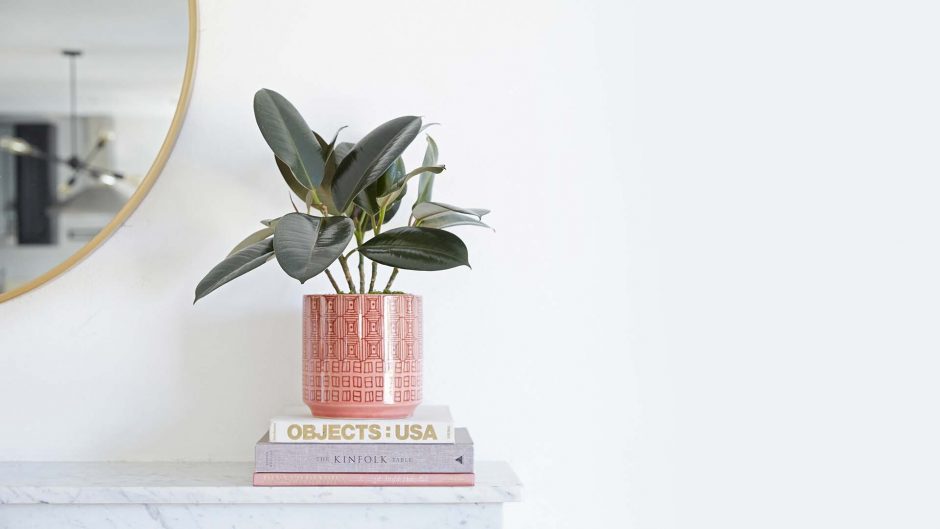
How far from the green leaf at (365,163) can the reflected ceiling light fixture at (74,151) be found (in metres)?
0.45

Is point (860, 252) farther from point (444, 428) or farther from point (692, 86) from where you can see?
point (444, 428)

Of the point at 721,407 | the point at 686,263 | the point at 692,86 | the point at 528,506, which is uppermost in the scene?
the point at 692,86

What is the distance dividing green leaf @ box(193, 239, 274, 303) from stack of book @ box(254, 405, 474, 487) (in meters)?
0.18

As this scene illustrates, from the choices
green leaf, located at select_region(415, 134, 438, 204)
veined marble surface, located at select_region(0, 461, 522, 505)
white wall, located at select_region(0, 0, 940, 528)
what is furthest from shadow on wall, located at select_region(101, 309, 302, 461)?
green leaf, located at select_region(415, 134, 438, 204)

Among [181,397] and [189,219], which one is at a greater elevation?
[189,219]

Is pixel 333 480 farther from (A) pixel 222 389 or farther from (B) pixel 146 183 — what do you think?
(B) pixel 146 183

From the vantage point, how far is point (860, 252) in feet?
4.70

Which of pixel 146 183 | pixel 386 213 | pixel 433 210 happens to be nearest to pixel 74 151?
pixel 146 183

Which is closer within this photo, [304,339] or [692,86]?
[304,339]

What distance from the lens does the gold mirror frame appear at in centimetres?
137

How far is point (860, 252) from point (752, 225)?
175 mm

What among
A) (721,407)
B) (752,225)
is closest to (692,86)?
(752,225)

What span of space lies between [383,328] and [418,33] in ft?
1.63

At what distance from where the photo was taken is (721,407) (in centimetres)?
140
